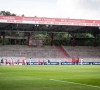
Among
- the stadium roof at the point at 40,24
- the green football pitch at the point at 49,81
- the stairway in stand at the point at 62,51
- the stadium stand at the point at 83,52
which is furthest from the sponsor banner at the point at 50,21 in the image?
the green football pitch at the point at 49,81

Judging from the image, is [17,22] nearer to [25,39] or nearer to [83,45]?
[25,39]

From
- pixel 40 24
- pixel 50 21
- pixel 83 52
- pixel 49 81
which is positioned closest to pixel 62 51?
pixel 83 52

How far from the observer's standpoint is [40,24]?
61812 millimetres

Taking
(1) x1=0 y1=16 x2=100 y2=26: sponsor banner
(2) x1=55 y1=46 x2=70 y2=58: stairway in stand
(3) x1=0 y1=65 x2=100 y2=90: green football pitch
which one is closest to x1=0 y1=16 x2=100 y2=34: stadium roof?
(1) x1=0 y1=16 x2=100 y2=26: sponsor banner

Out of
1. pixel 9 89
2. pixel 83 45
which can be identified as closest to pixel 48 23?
pixel 83 45

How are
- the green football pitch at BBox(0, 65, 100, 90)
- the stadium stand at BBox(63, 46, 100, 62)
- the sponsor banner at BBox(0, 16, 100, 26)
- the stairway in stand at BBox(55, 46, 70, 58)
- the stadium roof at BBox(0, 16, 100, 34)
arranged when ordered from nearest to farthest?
the green football pitch at BBox(0, 65, 100, 90), the sponsor banner at BBox(0, 16, 100, 26), the stadium roof at BBox(0, 16, 100, 34), the stairway in stand at BBox(55, 46, 70, 58), the stadium stand at BBox(63, 46, 100, 62)

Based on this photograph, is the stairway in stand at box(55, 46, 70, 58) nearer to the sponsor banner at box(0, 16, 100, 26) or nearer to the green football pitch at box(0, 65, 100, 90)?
the sponsor banner at box(0, 16, 100, 26)

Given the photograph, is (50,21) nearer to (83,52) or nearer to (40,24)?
(40,24)

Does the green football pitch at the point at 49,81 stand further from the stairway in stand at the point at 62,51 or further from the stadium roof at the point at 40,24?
the stairway in stand at the point at 62,51

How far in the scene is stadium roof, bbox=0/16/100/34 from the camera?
193 ft

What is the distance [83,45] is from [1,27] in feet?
62.6

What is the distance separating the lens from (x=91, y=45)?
7438 centimetres

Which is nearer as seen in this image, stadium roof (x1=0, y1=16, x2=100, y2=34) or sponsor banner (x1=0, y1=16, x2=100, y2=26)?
sponsor banner (x1=0, y1=16, x2=100, y2=26)

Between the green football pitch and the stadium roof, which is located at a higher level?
the stadium roof
